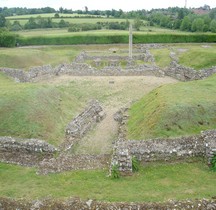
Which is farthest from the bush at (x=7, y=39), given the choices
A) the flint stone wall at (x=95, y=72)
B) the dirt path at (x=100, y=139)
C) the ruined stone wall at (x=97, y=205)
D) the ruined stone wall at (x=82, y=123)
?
the ruined stone wall at (x=97, y=205)

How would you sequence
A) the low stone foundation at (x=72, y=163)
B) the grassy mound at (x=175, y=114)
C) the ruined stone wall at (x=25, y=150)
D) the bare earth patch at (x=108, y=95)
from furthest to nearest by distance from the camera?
the bare earth patch at (x=108, y=95) < the grassy mound at (x=175, y=114) < the ruined stone wall at (x=25, y=150) < the low stone foundation at (x=72, y=163)

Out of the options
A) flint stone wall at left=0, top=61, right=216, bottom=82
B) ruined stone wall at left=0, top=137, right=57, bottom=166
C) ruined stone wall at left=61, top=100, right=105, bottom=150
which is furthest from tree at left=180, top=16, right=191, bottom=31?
ruined stone wall at left=0, top=137, right=57, bottom=166

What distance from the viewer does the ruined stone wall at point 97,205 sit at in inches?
530

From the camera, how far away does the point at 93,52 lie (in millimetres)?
67750

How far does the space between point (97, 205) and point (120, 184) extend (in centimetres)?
236

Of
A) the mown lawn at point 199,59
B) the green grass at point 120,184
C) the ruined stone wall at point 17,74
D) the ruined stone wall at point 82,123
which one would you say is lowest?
the ruined stone wall at point 82,123

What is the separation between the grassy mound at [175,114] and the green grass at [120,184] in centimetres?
359

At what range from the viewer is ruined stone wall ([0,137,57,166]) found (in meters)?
19.7

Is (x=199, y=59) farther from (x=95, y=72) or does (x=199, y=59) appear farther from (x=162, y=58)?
(x=95, y=72)

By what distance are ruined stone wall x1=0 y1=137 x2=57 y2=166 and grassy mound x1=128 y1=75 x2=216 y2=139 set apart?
5.98 metres

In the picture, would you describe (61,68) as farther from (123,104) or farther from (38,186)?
(38,186)

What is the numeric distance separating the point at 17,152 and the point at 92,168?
18.0 ft

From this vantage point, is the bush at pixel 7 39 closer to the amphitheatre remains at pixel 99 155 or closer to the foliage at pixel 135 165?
the amphitheatre remains at pixel 99 155

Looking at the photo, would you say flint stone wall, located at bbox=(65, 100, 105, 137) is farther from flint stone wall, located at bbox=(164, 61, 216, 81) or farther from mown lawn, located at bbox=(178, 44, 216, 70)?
mown lawn, located at bbox=(178, 44, 216, 70)
